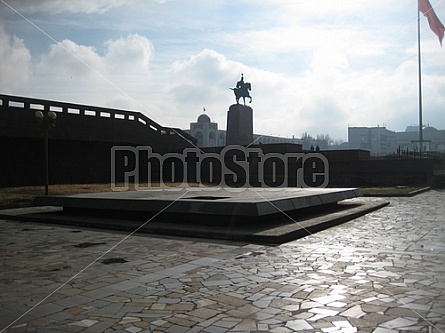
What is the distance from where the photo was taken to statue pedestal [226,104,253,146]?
34.8 meters

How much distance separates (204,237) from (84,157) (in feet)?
62.9

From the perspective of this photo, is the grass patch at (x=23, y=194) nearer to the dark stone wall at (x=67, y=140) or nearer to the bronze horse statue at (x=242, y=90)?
the dark stone wall at (x=67, y=140)

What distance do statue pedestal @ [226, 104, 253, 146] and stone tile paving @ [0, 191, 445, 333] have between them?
26807 millimetres

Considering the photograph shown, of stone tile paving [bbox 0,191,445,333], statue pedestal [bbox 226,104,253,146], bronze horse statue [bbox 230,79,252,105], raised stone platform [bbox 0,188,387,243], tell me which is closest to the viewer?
stone tile paving [bbox 0,191,445,333]

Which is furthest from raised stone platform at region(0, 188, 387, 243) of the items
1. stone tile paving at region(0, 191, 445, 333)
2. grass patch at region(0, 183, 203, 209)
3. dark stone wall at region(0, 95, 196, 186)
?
dark stone wall at region(0, 95, 196, 186)

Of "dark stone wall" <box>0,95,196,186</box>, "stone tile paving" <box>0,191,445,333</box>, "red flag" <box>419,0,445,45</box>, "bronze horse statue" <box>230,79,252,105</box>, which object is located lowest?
"stone tile paving" <box>0,191,445,333</box>

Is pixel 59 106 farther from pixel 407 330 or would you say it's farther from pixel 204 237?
pixel 407 330

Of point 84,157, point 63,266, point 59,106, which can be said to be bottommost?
point 63,266

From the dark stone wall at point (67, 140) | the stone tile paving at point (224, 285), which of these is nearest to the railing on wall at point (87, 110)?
the dark stone wall at point (67, 140)

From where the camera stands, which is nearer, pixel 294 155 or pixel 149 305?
pixel 149 305

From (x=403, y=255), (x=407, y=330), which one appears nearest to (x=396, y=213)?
(x=403, y=255)

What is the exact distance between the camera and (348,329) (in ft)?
11.5

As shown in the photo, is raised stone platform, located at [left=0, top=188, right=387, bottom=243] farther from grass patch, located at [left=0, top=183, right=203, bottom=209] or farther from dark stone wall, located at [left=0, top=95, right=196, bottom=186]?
dark stone wall, located at [left=0, top=95, right=196, bottom=186]

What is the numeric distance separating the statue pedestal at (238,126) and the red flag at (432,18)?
874 inches
